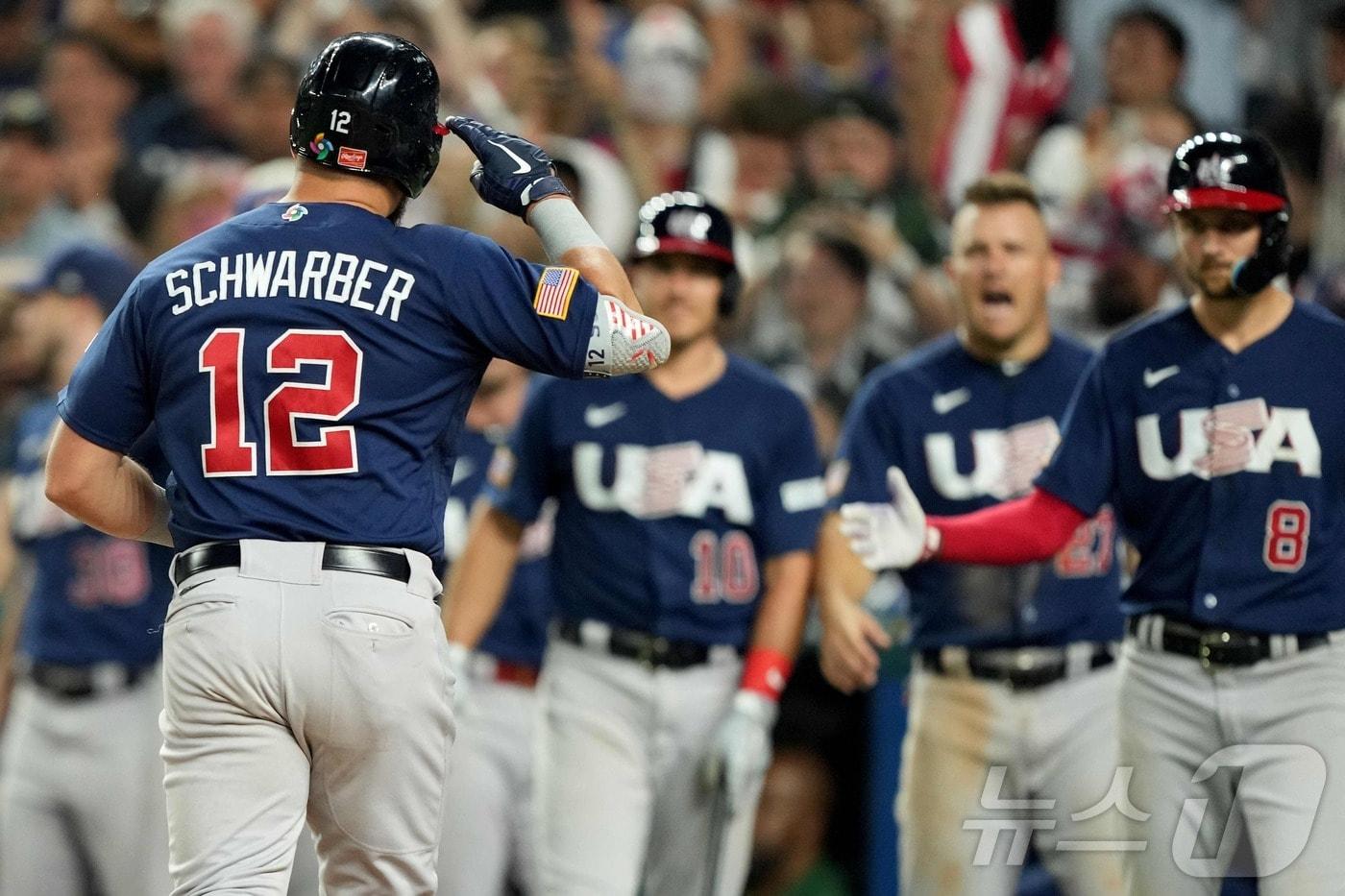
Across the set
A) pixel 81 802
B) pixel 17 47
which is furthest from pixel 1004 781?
pixel 17 47

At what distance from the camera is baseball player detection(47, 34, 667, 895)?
344 cm

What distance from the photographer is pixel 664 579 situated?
16.9 ft

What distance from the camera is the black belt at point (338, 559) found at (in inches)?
138

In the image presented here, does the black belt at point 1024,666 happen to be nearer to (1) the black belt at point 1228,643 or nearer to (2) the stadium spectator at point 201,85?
(1) the black belt at point 1228,643

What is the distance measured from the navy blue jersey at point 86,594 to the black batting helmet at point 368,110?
2751mm

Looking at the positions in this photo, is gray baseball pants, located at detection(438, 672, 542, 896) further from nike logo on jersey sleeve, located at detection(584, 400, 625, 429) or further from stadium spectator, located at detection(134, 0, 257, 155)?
stadium spectator, located at detection(134, 0, 257, 155)

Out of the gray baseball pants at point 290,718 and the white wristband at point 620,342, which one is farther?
the white wristband at point 620,342

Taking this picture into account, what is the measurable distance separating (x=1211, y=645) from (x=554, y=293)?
1.79 metres

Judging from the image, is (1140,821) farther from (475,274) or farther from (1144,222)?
(1144,222)

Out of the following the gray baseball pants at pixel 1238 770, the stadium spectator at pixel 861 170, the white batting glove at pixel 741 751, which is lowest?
the white batting glove at pixel 741 751

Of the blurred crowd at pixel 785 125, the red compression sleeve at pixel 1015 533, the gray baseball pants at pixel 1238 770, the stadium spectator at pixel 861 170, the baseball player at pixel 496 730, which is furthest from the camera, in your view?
the stadium spectator at pixel 861 170

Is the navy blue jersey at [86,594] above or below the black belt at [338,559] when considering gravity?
below

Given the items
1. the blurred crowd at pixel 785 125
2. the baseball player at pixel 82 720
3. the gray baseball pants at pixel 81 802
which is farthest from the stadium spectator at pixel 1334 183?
the gray baseball pants at pixel 81 802

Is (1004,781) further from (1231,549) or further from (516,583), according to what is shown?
(516,583)
